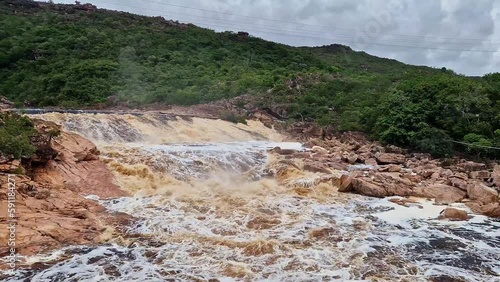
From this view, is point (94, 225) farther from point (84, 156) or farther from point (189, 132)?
point (189, 132)

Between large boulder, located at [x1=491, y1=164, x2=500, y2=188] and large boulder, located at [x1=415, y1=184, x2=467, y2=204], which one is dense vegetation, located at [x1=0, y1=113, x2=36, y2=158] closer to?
large boulder, located at [x1=415, y1=184, x2=467, y2=204]

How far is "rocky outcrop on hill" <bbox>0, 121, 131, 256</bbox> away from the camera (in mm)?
8477

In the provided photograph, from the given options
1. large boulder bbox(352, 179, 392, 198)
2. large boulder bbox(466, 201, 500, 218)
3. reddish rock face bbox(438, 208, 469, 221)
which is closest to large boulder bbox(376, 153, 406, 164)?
large boulder bbox(352, 179, 392, 198)

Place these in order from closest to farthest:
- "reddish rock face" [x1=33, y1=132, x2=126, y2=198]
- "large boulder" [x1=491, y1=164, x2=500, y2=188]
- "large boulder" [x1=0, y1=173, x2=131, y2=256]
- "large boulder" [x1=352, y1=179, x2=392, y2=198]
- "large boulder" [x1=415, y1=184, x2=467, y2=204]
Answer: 1. "large boulder" [x1=0, y1=173, x2=131, y2=256]
2. "reddish rock face" [x1=33, y1=132, x2=126, y2=198]
3. "large boulder" [x1=415, y1=184, x2=467, y2=204]
4. "large boulder" [x1=352, y1=179, x2=392, y2=198]
5. "large boulder" [x1=491, y1=164, x2=500, y2=188]

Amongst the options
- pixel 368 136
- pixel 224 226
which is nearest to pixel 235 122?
pixel 368 136

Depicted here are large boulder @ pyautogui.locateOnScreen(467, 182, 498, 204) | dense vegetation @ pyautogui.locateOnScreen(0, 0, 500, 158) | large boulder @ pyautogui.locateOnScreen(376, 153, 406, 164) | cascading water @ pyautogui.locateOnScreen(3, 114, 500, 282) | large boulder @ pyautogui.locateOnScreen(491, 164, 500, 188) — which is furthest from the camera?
dense vegetation @ pyautogui.locateOnScreen(0, 0, 500, 158)

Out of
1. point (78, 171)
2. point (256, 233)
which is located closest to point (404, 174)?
point (256, 233)

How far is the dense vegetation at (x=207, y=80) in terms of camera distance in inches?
763

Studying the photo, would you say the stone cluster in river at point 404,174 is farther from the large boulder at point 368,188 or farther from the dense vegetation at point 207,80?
the dense vegetation at point 207,80

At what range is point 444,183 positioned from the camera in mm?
13555

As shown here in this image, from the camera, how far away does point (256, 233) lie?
9.49 meters

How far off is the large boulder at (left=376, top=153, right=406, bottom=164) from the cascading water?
4300 millimetres

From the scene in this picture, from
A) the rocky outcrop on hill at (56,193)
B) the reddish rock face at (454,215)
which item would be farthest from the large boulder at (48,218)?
the reddish rock face at (454,215)

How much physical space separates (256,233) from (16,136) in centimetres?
652
